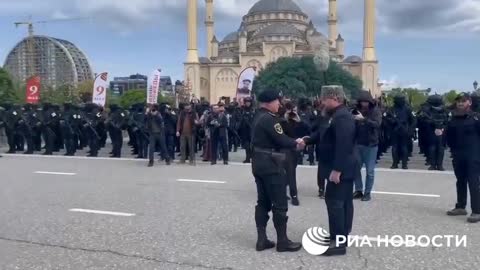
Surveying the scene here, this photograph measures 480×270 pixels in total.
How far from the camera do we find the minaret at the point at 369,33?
84.6 m

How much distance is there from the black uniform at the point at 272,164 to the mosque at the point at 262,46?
267 feet

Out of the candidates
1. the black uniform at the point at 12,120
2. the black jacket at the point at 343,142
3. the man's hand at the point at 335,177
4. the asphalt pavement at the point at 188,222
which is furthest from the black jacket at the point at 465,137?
the black uniform at the point at 12,120

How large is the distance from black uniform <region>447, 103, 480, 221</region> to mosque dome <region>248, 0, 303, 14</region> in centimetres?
11164

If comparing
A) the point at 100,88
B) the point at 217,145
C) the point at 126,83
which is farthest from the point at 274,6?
the point at 217,145

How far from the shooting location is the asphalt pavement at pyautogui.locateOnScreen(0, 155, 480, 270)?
18.5 ft

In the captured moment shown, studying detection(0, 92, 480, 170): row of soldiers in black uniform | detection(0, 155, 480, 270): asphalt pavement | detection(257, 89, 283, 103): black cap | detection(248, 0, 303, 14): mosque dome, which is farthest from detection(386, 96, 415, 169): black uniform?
detection(248, 0, 303, 14): mosque dome

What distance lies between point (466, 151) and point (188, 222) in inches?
155

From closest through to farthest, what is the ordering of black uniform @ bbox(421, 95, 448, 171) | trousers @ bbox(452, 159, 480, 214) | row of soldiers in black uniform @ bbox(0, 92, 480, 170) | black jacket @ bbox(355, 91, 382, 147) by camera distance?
trousers @ bbox(452, 159, 480, 214) → black jacket @ bbox(355, 91, 382, 147) → black uniform @ bbox(421, 95, 448, 171) → row of soldiers in black uniform @ bbox(0, 92, 480, 170)

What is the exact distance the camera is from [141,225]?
7.32m

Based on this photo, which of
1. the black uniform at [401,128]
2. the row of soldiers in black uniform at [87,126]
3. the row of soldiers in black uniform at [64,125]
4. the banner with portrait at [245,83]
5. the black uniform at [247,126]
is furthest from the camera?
the banner with portrait at [245,83]

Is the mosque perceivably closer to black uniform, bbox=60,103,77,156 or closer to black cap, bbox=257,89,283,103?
black uniform, bbox=60,103,77,156

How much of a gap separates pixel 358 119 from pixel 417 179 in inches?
184

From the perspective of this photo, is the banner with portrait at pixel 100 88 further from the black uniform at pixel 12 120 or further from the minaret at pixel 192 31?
the minaret at pixel 192 31

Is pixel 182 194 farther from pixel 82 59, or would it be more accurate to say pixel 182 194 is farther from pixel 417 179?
pixel 82 59
